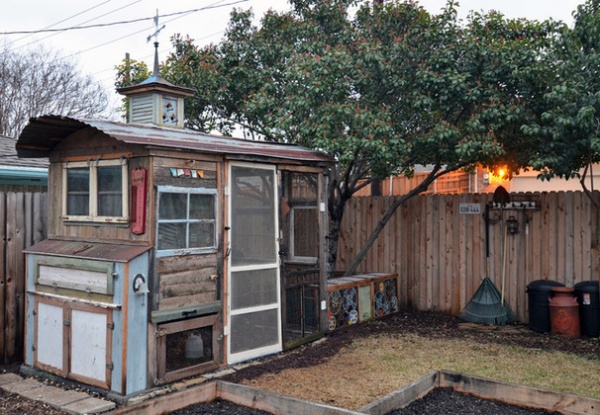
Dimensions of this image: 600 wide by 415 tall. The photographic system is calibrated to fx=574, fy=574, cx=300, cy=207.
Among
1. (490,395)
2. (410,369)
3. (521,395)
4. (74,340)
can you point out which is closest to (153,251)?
(74,340)

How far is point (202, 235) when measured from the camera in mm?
5441

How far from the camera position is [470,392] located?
4605 millimetres

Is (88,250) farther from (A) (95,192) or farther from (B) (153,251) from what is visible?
(B) (153,251)

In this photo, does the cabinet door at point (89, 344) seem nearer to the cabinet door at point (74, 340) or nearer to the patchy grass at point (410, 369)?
the cabinet door at point (74, 340)

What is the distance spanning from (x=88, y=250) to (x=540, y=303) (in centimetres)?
537

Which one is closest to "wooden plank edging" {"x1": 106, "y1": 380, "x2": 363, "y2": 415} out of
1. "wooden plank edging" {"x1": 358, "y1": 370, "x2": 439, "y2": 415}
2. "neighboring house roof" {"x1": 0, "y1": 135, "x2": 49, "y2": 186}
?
"wooden plank edging" {"x1": 358, "y1": 370, "x2": 439, "y2": 415}

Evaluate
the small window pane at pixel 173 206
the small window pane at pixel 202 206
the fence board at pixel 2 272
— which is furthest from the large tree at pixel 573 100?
the fence board at pixel 2 272

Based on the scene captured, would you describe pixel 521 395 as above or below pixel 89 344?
below

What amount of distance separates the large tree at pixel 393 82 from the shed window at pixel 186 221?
2111mm

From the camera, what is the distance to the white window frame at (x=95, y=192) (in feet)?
16.5

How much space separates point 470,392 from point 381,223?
4115 millimetres

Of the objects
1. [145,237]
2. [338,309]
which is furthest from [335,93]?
[145,237]

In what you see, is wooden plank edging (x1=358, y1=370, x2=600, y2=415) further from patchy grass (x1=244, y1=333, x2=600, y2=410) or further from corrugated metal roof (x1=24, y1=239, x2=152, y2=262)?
corrugated metal roof (x1=24, y1=239, x2=152, y2=262)

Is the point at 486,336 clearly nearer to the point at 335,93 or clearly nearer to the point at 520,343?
Answer: the point at 520,343
